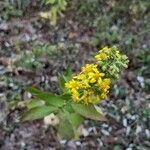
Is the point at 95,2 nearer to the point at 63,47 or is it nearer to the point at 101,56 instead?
the point at 63,47

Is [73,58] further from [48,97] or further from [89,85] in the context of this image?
[89,85]

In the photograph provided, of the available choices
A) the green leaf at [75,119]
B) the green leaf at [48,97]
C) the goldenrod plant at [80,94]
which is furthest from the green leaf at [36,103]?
the green leaf at [75,119]

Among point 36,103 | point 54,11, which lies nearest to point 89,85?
point 36,103

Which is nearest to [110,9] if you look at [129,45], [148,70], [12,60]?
[129,45]

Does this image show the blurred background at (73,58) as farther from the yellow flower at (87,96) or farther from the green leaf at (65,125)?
the yellow flower at (87,96)

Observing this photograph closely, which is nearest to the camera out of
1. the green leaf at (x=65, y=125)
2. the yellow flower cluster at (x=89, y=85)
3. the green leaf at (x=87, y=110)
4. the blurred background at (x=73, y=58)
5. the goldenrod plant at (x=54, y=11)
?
the yellow flower cluster at (x=89, y=85)

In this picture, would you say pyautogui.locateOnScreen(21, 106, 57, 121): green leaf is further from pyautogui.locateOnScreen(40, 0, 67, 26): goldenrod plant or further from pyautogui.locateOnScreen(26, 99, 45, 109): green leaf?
pyautogui.locateOnScreen(40, 0, 67, 26): goldenrod plant

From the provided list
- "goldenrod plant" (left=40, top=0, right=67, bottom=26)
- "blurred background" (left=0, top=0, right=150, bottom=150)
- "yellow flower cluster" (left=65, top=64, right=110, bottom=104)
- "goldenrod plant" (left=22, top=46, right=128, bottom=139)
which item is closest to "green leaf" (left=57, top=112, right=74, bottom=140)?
"goldenrod plant" (left=22, top=46, right=128, bottom=139)
